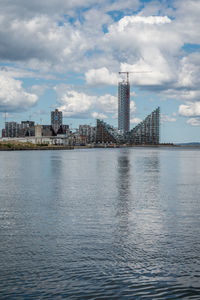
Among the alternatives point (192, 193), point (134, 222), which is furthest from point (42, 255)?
point (192, 193)

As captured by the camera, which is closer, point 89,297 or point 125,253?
point 89,297

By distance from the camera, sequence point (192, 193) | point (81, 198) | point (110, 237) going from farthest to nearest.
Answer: point (192, 193) < point (81, 198) < point (110, 237)

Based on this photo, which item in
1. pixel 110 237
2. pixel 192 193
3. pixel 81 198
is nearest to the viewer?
pixel 110 237

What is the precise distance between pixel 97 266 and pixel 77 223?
5.74 metres

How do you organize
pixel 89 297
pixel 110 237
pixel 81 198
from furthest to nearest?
pixel 81 198 → pixel 110 237 → pixel 89 297

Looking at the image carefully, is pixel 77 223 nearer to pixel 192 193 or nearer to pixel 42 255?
pixel 42 255

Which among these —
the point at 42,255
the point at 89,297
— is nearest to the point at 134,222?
the point at 42,255

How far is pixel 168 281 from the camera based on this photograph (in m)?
9.67

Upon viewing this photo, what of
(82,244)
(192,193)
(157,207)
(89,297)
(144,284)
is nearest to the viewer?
(89,297)

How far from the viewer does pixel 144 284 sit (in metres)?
9.48

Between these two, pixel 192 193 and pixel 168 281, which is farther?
pixel 192 193

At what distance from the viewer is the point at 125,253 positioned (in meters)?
12.0

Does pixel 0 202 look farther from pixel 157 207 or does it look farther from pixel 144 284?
pixel 144 284

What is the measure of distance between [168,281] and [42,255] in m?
4.03
